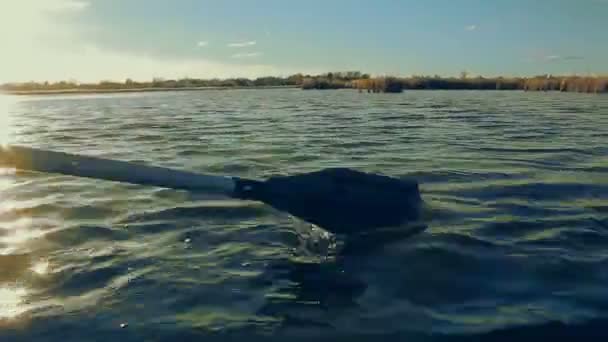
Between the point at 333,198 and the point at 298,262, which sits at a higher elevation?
the point at 333,198

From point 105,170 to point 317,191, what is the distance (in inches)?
87.6

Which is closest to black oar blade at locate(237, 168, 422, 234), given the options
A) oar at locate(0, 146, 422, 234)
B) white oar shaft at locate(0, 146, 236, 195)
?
oar at locate(0, 146, 422, 234)

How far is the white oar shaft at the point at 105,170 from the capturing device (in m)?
5.48

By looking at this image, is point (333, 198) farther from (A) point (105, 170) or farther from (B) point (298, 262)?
(A) point (105, 170)

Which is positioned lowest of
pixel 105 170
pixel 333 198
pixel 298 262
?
pixel 298 262

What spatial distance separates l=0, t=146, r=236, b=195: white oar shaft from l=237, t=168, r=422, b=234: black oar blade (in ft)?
1.19

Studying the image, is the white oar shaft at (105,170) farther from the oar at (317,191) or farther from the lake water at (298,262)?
the lake water at (298,262)

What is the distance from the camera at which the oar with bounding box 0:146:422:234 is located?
5918 mm

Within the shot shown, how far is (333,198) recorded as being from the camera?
20.2 ft

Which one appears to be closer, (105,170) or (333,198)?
(105,170)

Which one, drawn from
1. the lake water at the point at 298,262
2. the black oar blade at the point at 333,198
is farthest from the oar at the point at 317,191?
the lake water at the point at 298,262

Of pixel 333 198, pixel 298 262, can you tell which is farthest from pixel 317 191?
pixel 298 262

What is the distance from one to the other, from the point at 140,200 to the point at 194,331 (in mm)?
5219

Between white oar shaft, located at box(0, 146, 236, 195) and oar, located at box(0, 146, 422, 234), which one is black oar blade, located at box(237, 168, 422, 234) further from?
white oar shaft, located at box(0, 146, 236, 195)
